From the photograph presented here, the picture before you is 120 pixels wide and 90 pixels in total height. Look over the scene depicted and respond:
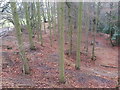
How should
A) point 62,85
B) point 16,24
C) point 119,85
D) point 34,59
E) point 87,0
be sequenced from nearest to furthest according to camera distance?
point 16,24, point 62,85, point 119,85, point 34,59, point 87,0

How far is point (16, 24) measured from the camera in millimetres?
8742

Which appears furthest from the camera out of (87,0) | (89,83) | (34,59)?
(87,0)

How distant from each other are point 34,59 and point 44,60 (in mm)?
838

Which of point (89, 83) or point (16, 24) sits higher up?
point (16, 24)

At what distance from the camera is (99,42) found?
27.8 metres

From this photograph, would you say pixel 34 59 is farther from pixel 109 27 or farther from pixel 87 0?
pixel 109 27

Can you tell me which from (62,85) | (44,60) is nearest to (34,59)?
(44,60)

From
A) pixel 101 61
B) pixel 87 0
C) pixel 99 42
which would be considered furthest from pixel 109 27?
pixel 101 61

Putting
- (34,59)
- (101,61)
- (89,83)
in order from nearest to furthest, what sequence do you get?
1. (89,83)
2. (34,59)
3. (101,61)

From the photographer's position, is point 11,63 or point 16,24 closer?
point 16,24

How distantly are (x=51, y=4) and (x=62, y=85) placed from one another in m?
18.2

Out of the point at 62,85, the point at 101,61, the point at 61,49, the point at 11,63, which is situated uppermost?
the point at 61,49

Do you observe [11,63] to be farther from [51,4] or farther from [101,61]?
[51,4]

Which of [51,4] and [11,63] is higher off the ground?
[51,4]
